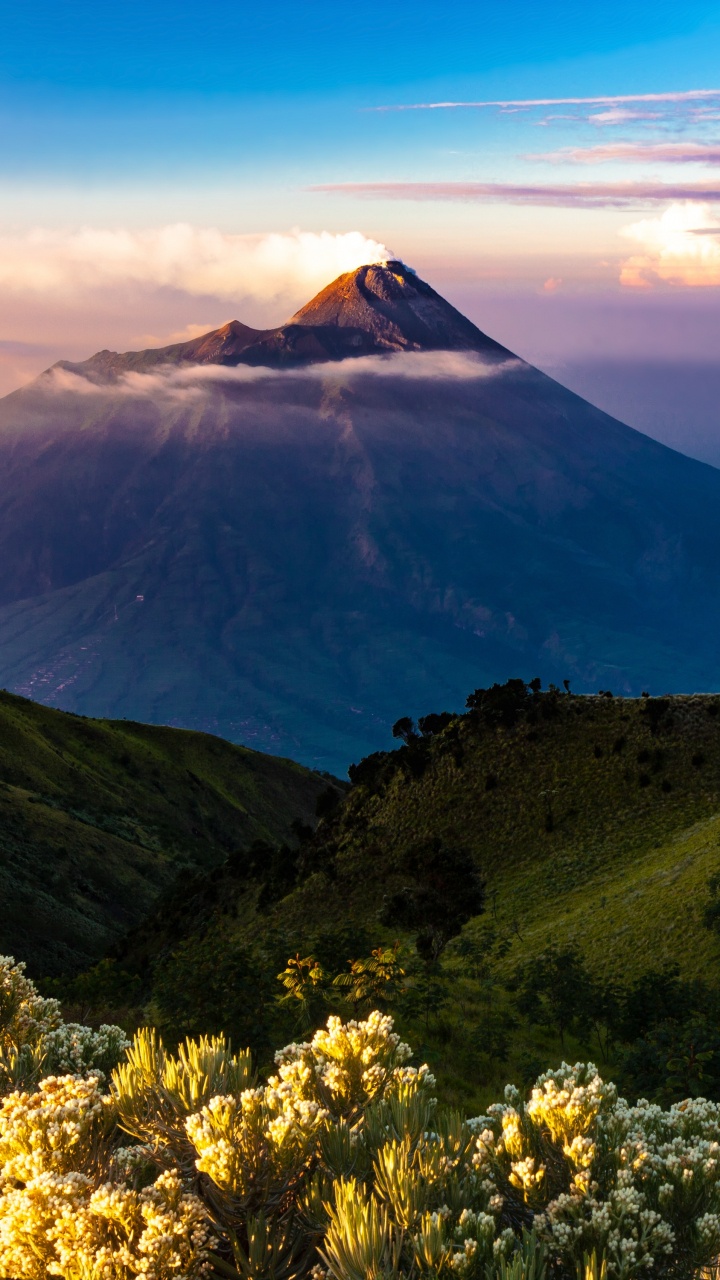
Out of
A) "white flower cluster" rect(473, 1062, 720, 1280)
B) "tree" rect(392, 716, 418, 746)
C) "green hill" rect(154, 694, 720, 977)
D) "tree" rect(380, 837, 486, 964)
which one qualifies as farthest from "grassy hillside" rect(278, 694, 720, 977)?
"white flower cluster" rect(473, 1062, 720, 1280)

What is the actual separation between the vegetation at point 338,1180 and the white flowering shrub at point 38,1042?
10.2 ft

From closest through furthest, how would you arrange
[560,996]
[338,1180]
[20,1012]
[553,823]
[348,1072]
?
[338,1180] < [348,1072] < [20,1012] < [560,996] < [553,823]

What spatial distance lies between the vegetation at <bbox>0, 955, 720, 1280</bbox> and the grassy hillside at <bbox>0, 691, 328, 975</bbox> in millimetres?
58100

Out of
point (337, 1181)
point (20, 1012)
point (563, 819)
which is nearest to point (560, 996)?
point (20, 1012)

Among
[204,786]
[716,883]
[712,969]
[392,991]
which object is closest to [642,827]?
[716,883]

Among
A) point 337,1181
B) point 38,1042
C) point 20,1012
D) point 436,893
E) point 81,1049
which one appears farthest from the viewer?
point 436,893

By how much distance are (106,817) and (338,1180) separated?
104 m

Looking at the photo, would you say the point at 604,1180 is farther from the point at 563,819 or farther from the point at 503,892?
the point at 563,819

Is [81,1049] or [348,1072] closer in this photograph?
[348,1072]

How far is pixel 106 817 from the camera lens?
112 metres

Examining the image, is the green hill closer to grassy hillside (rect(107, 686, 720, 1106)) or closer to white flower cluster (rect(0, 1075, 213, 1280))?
grassy hillside (rect(107, 686, 720, 1106))

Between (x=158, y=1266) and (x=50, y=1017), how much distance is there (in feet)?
26.4

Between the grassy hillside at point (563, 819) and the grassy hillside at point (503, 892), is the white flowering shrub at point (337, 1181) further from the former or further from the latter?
the grassy hillside at point (563, 819)

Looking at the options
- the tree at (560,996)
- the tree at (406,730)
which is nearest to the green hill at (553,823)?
the tree at (406,730)
